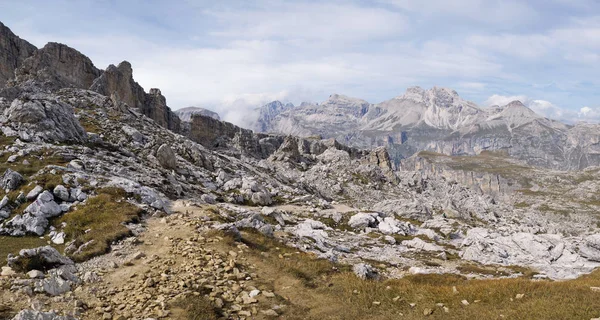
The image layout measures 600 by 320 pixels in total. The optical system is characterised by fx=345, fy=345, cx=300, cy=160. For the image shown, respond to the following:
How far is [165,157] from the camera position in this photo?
6356 centimetres

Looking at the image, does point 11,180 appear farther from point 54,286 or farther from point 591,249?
point 591,249

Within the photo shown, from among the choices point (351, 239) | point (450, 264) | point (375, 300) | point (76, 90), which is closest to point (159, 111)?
point (76, 90)

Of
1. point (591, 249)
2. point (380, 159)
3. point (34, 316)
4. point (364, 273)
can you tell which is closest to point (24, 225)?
point (34, 316)

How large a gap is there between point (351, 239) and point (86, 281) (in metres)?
31.6

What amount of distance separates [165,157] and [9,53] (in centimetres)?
9361

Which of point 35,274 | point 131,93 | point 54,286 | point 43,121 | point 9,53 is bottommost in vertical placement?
point 54,286

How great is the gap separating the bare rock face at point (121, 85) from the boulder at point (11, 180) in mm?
93631

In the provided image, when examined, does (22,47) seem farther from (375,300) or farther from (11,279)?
(375,300)

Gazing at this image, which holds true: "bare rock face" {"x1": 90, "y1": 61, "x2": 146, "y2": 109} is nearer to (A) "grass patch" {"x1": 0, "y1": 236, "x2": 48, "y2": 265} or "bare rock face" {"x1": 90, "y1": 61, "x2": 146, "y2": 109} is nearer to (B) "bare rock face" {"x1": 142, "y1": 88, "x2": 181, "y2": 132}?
(B) "bare rock face" {"x1": 142, "y1": 88, "x2": 181, "y2": 132}

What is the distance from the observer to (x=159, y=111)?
469ft

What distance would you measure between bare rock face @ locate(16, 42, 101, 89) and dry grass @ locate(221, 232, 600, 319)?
4472 inches

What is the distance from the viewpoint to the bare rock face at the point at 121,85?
390ft

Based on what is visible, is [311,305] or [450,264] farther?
[450,264]

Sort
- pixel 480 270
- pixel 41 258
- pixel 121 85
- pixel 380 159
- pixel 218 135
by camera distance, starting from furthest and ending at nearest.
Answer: pixel 218 135 → pixel 380 159 → pixel 121 85 → pixel 480 270 → pixel 41 258
